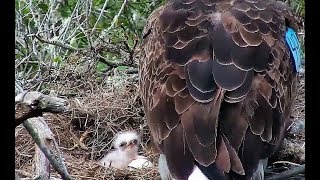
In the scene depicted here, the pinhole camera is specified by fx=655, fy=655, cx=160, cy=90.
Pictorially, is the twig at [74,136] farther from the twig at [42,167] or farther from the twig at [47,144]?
the twig at [47,144]

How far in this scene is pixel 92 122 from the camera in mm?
3598

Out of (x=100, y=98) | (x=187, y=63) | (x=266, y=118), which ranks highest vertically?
(x=187, y=63)

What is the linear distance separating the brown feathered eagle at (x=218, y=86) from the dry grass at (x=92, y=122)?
544mm

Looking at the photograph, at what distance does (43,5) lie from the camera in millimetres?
4031

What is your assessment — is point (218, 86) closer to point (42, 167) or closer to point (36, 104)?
point (36, 104)

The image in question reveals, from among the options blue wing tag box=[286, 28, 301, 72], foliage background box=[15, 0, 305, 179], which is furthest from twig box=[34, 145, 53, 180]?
blue wing tag box=[286, 28, 301, 72]

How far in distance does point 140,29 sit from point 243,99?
2.01 metres

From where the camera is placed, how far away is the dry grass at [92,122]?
3188mm

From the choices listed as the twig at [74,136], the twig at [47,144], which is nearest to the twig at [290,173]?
the twig at [47,144]

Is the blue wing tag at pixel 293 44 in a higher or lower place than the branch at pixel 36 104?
higher

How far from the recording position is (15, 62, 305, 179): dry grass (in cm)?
319

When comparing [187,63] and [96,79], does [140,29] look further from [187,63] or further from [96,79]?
[187,63]

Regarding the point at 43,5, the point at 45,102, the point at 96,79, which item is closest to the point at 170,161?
the point at 45,102

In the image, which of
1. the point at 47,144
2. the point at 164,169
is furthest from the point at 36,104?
the point at 164,169
